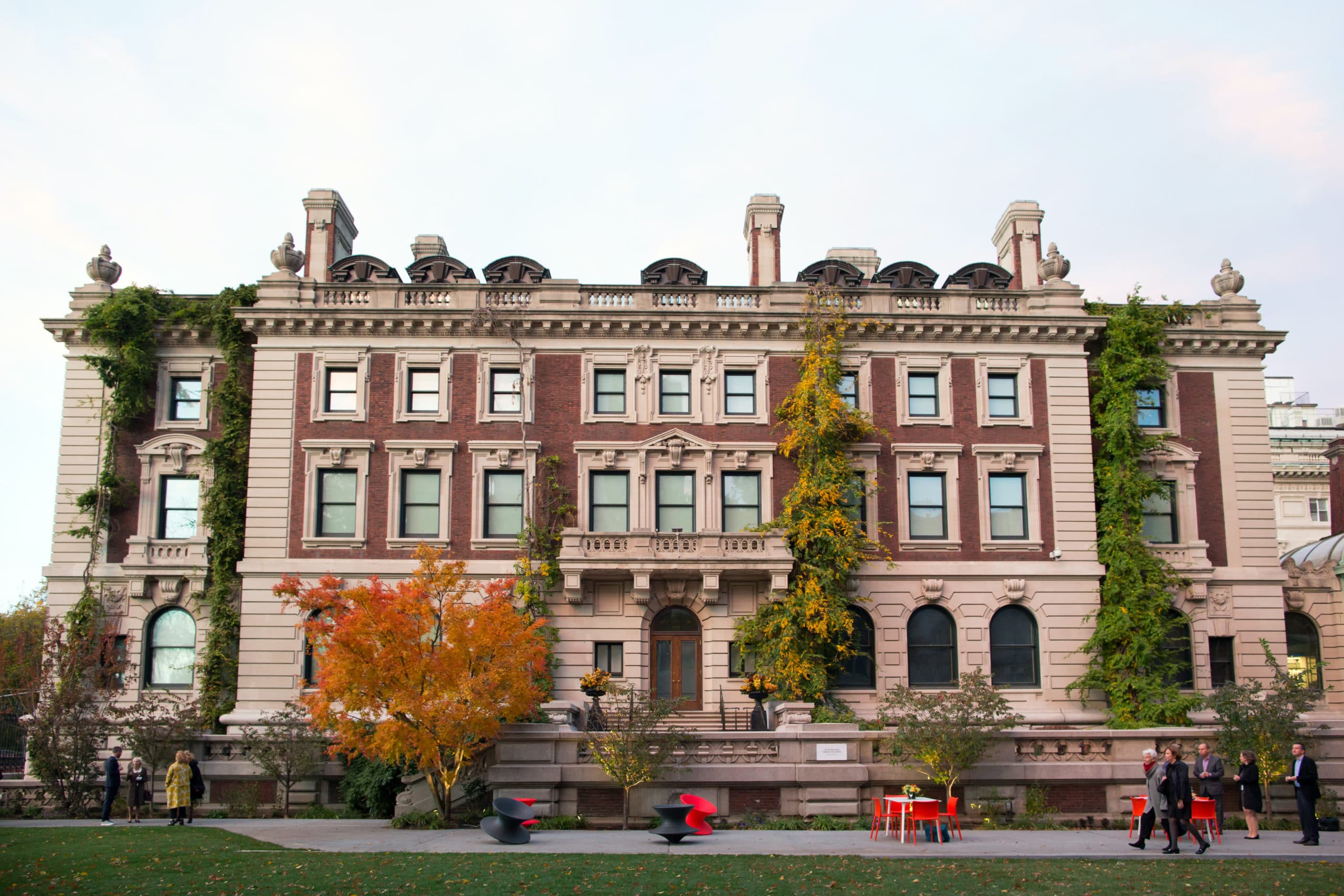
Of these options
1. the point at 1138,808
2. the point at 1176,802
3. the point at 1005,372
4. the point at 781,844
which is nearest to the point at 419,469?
the point at 781,844

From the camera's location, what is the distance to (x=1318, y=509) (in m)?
68.1

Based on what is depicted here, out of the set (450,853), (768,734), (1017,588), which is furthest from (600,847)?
(1017,588)

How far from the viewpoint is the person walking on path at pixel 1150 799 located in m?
19.4

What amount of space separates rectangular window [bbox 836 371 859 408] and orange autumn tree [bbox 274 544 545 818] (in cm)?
1290

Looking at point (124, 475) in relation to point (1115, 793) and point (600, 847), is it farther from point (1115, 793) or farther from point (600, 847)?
point (1115, 793)

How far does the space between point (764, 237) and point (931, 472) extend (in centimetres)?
871

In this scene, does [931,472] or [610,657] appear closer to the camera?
[610,657]

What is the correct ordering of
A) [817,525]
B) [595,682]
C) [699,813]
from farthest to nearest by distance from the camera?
1. [817,525]
2. [595,682]
3. [699,813]

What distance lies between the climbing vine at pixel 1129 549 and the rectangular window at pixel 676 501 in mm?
11379

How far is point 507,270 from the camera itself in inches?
1346

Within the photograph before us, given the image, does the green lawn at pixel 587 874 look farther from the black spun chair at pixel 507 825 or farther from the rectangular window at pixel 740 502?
the rectangular window at pixel 740 502

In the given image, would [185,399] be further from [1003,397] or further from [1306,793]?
[1306,793]

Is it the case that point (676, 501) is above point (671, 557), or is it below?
above

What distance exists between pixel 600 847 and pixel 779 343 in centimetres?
1737
